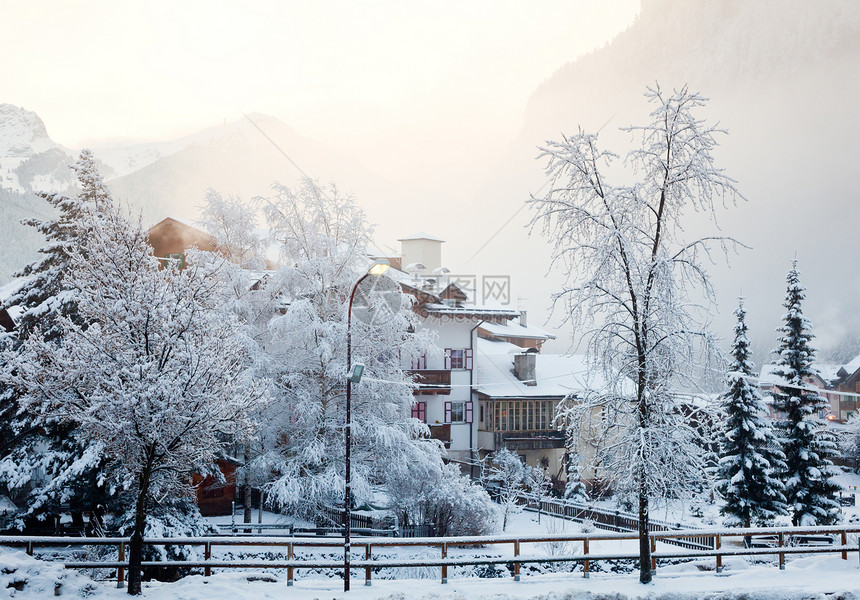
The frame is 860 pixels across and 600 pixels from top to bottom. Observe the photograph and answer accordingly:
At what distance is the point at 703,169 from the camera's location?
1652 cm

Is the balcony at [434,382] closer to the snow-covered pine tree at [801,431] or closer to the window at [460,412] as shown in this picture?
the window at [460,412]

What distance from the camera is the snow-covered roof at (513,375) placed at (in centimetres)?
4556

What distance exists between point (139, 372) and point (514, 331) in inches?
1898

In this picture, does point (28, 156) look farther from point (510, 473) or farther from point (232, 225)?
point (510, 473)

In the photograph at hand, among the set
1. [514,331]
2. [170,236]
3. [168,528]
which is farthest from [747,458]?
[170,236]

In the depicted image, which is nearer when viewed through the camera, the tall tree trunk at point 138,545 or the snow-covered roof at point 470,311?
the tall tree trunk at point 138,545

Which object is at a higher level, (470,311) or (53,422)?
(470,311)

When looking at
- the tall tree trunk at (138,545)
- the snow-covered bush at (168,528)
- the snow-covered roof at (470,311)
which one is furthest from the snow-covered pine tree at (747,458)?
the tall tree trunk at (138,545)

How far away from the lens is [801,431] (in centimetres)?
3341

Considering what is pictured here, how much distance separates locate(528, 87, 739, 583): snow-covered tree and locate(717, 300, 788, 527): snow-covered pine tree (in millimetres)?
17791

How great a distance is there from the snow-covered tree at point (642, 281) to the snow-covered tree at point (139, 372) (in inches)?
332

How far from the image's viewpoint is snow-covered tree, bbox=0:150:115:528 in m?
20.5

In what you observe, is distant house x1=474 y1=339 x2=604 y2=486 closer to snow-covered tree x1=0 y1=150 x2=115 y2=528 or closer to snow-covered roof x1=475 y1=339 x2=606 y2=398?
snow-covered roof x1=475 y1=339 x2=606 y2=398

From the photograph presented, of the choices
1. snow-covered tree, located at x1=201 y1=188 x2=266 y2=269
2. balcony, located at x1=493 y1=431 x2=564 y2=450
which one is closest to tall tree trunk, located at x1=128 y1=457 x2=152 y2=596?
snow-covered tree, located at x1=201 y1=188 x2=266 y2=269
